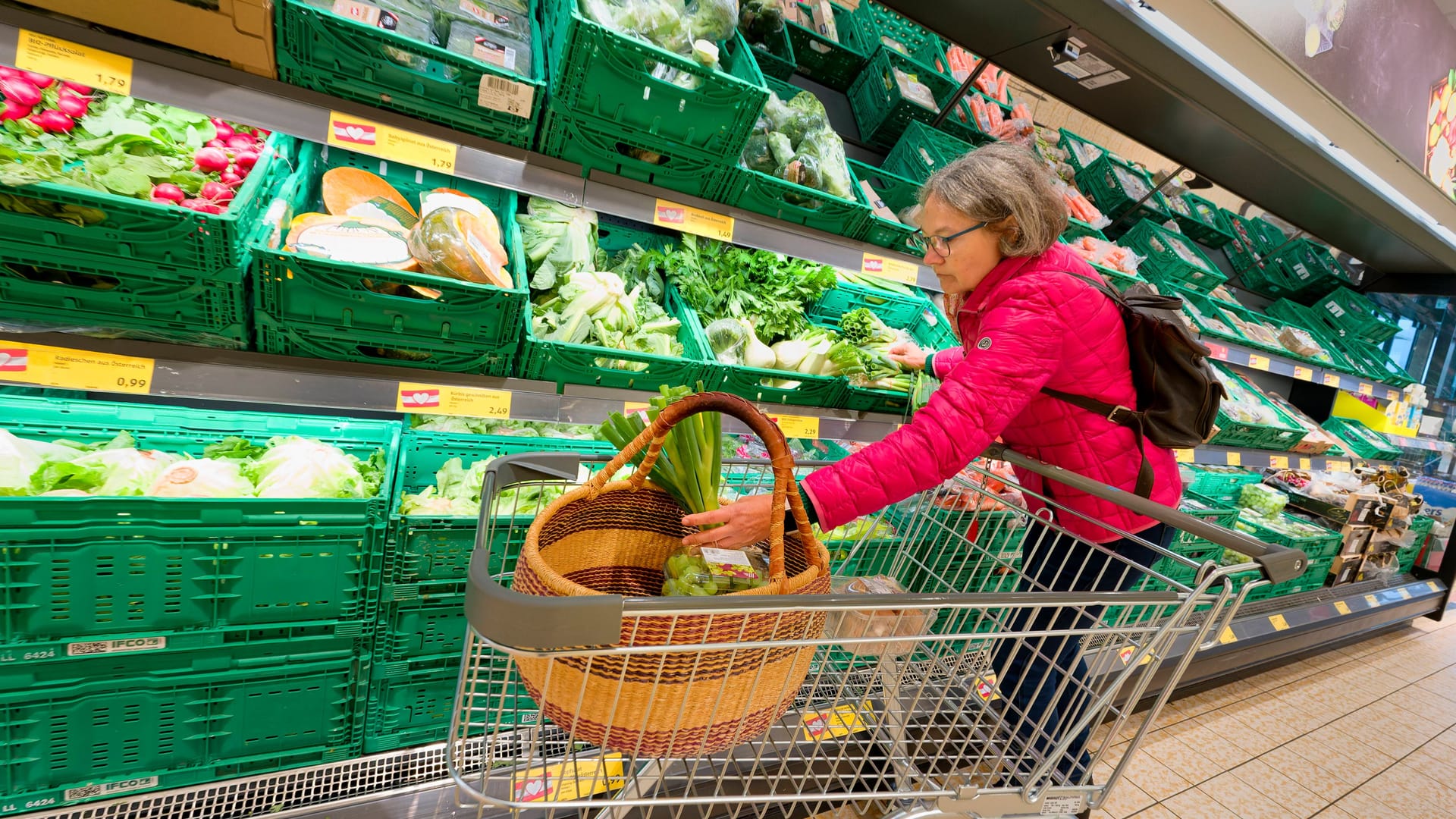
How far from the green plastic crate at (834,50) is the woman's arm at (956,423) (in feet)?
5.43

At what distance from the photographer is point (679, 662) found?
30.8 inches

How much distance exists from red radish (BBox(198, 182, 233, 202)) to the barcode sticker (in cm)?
61

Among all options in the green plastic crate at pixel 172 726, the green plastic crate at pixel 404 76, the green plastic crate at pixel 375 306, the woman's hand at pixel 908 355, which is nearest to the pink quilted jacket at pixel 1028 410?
the woman's hand at pixel 908 355

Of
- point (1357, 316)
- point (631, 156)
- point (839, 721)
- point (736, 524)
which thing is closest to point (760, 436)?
point (736, 524)

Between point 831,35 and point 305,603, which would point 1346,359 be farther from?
point 305,603

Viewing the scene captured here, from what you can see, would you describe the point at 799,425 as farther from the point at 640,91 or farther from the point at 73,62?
the point at 73,62

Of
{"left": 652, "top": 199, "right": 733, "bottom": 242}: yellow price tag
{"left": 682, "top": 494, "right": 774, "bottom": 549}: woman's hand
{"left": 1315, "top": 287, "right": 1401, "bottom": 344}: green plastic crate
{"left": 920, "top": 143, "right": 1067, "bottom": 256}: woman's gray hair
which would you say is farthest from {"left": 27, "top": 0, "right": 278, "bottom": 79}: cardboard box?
{"left": 1315, "top": 287, "right": 1401, "bottom": 344}: green plastic crate

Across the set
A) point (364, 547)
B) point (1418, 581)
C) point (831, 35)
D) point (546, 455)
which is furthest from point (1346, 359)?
point (364, 547)

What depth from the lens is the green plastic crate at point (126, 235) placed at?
1123 mm

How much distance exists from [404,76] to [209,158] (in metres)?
0.56

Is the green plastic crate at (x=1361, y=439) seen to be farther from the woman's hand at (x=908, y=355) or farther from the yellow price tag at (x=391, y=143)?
the yellow price tag at (x=391, y=143)

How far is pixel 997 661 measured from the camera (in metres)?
1.78

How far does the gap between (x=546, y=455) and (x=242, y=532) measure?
711 millimetres

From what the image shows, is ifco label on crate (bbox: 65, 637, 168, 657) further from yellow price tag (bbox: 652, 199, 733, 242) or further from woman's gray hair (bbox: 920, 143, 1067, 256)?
woman's gray hair (bbox: 920, 143, 1067, 256)
